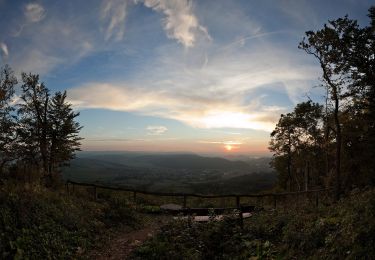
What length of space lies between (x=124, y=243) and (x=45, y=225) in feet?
11.2

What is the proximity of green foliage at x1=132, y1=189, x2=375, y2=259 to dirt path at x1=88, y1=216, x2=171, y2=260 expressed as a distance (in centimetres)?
66

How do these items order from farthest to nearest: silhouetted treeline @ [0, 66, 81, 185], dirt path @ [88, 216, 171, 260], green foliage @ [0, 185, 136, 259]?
silhouetted treeline @ [0, 66, 81, 185], dirt path @ [88, 216, 171, 260], green foliage @ [0, 185, 136, 259]

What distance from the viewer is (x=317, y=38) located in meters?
21.8

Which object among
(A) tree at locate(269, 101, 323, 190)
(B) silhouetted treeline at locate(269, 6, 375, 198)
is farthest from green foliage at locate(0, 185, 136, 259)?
(A) tree at locate(269, 101, 323, 190)

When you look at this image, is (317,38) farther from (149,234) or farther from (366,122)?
(149,234)

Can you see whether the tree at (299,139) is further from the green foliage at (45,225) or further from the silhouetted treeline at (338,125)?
the green foliage at (45,225)

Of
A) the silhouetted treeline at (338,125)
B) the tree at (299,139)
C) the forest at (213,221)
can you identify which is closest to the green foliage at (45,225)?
the forest at (213,221)

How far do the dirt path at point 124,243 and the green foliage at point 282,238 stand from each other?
0.66 m

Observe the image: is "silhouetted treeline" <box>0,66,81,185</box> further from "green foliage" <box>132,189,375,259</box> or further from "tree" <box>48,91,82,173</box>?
"green foliage" <box>132,189,375,259</box>

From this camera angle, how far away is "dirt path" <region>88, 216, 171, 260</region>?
12.1m

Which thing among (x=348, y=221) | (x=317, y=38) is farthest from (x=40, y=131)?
(x=348, y=221)

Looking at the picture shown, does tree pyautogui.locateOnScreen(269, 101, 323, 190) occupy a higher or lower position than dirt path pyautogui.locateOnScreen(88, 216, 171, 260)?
higher

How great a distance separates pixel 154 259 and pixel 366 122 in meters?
26.3

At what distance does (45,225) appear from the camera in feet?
39.6
